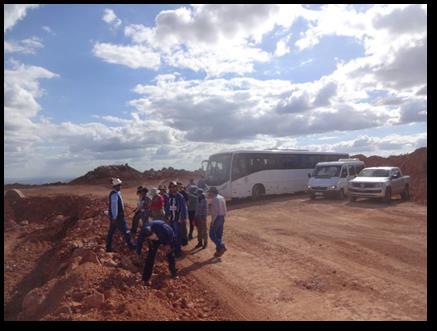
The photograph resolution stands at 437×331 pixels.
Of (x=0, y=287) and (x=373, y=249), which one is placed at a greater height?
(x=373, y=249)

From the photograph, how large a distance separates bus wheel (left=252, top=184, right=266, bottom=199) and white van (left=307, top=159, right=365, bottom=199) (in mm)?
2522

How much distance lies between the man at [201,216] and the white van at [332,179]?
40.7 ft

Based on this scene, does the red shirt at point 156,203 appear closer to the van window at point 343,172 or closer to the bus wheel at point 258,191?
the bus wheel at point 258,191

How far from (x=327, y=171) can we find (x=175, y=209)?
14523mm

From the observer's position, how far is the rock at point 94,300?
270 inches

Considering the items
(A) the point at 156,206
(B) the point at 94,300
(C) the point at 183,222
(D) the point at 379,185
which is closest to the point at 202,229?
(C) the point at 183,222

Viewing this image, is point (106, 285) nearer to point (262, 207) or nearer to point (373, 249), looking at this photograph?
point (373, 249)

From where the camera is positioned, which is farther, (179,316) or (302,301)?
(302,301)

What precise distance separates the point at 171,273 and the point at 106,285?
5.24 ft

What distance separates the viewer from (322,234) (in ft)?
43.4

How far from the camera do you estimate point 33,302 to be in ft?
27.3
